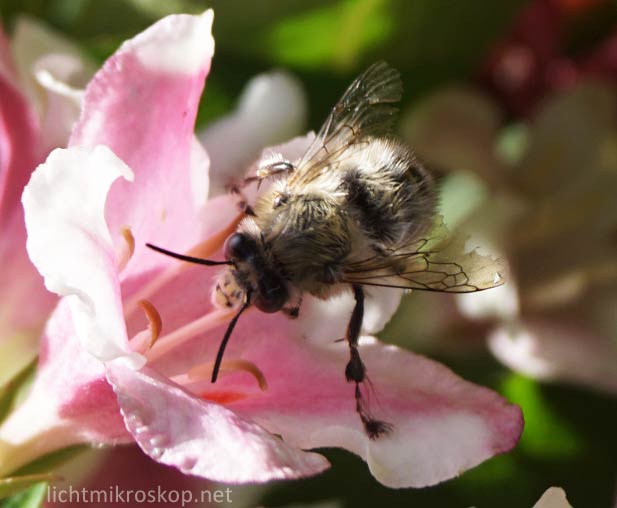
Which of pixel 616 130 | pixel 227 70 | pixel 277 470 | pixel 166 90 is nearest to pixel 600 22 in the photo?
pixel 616 130

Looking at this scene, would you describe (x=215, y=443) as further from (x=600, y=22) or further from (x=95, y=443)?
(x=600, y=22)

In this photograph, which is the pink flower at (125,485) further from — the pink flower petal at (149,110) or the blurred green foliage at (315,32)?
the blurred green foliage at (315,32)

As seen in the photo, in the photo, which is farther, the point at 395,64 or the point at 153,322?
the point at 395,64

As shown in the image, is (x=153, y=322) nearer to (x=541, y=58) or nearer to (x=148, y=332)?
(x=148, y=332)

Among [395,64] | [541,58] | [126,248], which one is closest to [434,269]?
[126,248]

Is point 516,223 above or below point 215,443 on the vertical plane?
below

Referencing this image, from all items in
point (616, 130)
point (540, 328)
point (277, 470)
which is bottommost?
point (540, 328)

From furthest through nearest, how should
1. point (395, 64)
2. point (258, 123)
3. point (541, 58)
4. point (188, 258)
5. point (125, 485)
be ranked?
point (541, 58)
point (395, 64)
point (258, 123)
point (125, 485)
point (188, 258)
